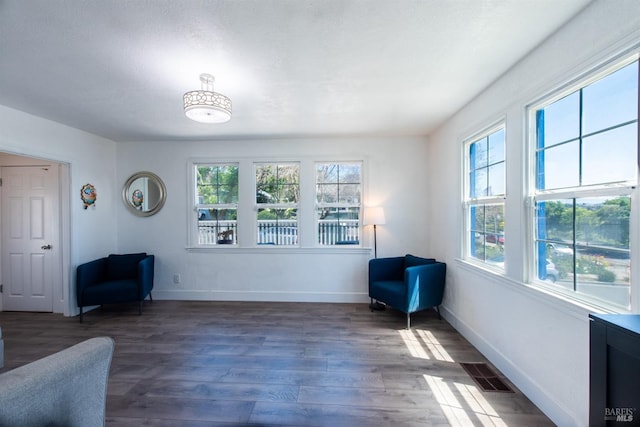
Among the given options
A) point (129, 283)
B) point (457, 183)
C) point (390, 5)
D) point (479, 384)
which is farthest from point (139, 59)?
point (479, 384)

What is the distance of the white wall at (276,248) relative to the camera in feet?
12.6

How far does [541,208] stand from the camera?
1882 millimetres

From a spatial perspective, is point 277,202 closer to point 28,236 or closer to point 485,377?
point 485,377

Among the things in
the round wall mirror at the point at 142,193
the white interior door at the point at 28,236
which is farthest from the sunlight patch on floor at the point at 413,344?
the white interior door at the point at 28,236

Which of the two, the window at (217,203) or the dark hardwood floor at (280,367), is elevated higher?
the window at (217,203)

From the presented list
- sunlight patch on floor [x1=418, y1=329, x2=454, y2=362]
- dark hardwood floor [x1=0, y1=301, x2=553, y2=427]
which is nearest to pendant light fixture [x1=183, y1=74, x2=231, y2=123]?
dark hardwood floor [x1=0, y1=301, x2=553, y2=427]

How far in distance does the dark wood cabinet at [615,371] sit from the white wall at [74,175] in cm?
481

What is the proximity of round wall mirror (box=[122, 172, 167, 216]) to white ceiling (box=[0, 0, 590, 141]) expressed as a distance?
4.02ft

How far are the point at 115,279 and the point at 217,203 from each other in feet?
5.71

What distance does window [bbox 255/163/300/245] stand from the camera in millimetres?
4004

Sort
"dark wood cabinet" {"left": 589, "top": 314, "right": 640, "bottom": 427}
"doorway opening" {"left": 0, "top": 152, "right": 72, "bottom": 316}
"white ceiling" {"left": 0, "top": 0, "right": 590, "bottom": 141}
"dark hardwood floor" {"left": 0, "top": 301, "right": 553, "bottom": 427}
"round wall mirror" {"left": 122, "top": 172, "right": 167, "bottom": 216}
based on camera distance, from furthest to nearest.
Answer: "round wall mirror" {"left": 122, "top": 172, "right": 167, "bottom": 216} → "doorway opening" {"left": 0, "top": 152, "right": 72, "bottom": 316} → "dark hardwood floor" {"left": 0, "top": 301, "right": 553, "bottom": 427} → "white ceiling" {"left": 0, "top": 0, "right": 590, "bottom": 141} → "dark wood cabinet" {"left": 589, "top": 314, "right": 640, "bottom": 427}

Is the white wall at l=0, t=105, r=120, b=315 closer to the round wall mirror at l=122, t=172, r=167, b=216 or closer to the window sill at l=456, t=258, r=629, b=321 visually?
the round wall mirror at l=122, t=172, r=167, b=216

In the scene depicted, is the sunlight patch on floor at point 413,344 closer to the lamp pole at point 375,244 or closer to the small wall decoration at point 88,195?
the lamp pole at point 375,244

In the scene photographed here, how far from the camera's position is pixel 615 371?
0.87 metres
